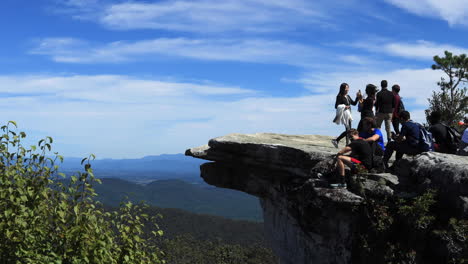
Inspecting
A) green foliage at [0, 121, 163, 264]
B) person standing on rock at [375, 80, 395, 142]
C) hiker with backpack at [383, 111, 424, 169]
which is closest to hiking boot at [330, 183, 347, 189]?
hiker with backpack at [383, 111, 424, 169]

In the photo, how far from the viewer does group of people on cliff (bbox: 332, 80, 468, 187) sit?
538 inches

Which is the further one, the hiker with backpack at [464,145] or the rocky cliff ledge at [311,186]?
the hiker with backpack at [464,145]

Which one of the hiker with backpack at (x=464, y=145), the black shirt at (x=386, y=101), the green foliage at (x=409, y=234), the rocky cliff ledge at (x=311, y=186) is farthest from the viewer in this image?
the black shirt at (x=386, y=101)

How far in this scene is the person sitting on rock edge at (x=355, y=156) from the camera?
13406 millimetres

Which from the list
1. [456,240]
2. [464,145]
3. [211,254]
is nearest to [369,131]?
[464,145]

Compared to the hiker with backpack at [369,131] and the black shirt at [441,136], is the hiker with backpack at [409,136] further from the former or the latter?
the black shirt at [441,136]

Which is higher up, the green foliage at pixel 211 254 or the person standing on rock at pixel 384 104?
the person standing on rock at pixel 384 104

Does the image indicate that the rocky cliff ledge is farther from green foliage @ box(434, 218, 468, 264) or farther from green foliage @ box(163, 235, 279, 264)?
green foliage @ box(163, 235, 279, 264)

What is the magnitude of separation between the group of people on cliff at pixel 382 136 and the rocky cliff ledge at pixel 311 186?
74cm

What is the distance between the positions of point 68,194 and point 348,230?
916cm

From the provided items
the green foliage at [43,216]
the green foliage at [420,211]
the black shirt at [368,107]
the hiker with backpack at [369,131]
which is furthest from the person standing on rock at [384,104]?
the green foliage at [43,216]

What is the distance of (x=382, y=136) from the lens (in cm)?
1565

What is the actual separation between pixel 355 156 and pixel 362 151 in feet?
1.11

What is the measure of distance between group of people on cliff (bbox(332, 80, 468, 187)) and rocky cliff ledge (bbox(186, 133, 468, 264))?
2.41 ft
